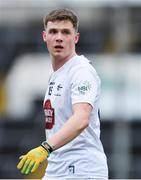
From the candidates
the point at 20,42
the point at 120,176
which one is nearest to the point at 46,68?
the point at 20,42

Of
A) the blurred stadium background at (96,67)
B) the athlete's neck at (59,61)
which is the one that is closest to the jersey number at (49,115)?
the athlete's neck at (59,61)

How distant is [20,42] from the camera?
17891 millimetres

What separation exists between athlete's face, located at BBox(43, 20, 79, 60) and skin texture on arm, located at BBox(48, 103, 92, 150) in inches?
20.3

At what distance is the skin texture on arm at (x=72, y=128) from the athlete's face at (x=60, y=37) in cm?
52

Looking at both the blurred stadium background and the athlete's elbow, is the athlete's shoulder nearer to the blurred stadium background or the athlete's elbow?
the athlete's elbow

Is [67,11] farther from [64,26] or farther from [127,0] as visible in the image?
[127,0]

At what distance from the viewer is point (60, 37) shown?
17.2 feet

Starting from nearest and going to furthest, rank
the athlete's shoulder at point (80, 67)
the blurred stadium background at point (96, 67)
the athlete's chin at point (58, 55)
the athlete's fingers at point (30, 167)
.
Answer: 1. the athlete's fingers at point (30, 167)
2. the athlete's shoulder at point (80, 67)
3. the athlete's chin at point (58, 55)
4. the blurred stadium background at point (96, 67)

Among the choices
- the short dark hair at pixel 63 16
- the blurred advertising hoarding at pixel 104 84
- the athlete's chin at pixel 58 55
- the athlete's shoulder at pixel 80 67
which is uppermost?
the short dark hair at pixel 63 16

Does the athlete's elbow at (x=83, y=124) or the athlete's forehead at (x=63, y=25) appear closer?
the athlete's elbow at (x=83, y=124)

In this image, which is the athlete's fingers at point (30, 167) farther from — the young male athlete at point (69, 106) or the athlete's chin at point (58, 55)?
the athlete's chin at point (58, 55)

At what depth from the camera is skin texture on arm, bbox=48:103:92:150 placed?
4.81m

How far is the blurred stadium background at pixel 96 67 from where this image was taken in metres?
15.9

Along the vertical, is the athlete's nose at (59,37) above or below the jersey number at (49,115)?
above
